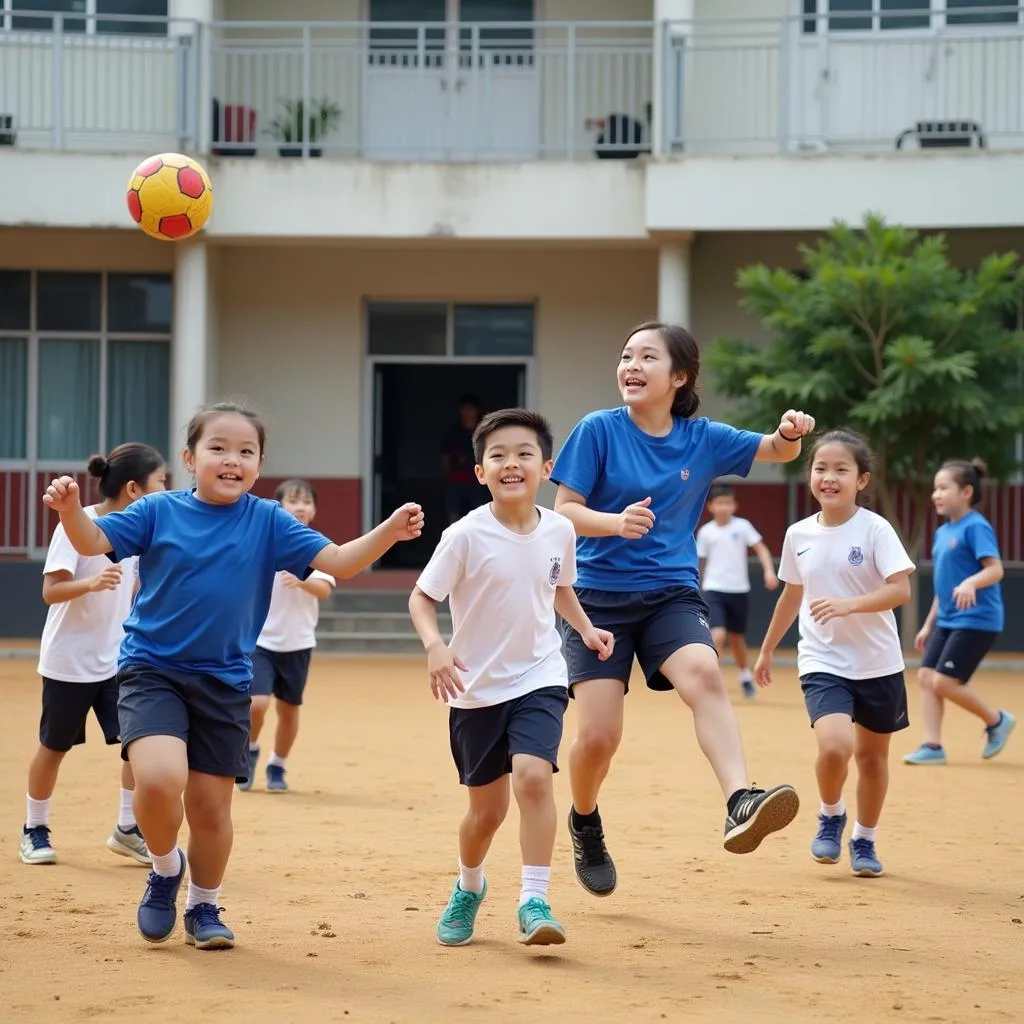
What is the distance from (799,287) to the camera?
16.9 m

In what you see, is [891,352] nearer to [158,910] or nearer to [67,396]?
[67,396]

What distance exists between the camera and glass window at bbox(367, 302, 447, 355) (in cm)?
2103

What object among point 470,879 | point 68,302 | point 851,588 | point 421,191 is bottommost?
point 470,879

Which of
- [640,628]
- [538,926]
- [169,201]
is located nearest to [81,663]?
[640,628]

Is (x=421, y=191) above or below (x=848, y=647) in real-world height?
above

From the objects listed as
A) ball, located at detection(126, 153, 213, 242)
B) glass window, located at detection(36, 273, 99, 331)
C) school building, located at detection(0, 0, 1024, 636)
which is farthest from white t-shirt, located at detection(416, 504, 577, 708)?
glass window, located at detection(36, 273, 99, 331)

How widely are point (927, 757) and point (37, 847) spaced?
18.4 feet

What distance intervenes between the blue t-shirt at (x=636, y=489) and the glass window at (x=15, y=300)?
Answer: 16122 millimetres

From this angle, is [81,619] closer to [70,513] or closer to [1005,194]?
[70,513]

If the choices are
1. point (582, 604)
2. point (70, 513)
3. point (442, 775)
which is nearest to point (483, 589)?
point (582, 604)

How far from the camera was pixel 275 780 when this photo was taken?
30.0 ft

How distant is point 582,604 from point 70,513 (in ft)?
6.15

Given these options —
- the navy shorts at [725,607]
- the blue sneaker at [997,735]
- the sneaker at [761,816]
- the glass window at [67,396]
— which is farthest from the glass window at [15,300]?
the sneaker at [761,816]

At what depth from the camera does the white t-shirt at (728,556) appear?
14703 millimetres
